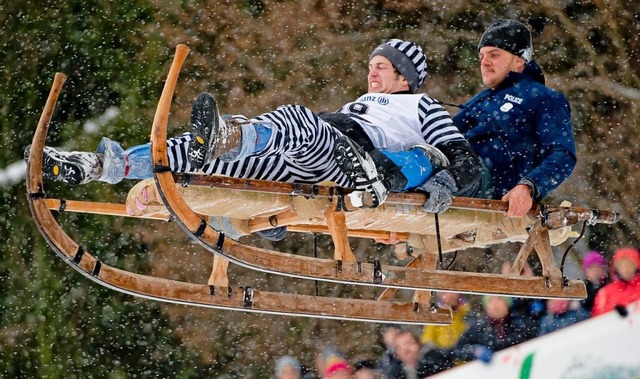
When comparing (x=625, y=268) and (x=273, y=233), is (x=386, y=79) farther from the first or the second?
(x=625, y=268)

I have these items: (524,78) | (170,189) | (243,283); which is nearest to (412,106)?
(524,78)

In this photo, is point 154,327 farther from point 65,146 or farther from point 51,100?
point 51,100

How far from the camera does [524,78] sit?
11.5 feet

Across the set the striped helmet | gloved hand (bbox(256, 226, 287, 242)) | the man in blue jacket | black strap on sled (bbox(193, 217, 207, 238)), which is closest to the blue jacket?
the man in blue jacket

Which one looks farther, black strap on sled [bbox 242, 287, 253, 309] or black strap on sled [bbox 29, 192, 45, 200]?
black strap on sled [bbox 242, 287, 253, 309]

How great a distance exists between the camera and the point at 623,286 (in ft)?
14.2

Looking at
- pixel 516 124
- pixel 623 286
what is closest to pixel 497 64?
pixel 516 124

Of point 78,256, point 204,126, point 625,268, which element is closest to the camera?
point 204,126

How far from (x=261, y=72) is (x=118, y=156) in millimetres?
4289

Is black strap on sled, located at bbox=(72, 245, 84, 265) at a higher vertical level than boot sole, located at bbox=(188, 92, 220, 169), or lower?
lower

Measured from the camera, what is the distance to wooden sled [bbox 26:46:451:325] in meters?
2.56

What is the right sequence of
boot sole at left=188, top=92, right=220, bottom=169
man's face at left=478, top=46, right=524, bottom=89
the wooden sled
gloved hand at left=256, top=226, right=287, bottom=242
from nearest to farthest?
boot sole at left=188, top=92, right=220, bottom=169 < the wooden sled < gloved hand at left=256, top=226, right=287, bottom=242 < man's face at left=478, top=46, right=524, bottom=89

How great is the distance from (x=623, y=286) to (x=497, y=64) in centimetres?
133

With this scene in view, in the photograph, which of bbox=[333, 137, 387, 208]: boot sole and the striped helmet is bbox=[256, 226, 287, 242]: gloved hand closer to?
the striped helmet
